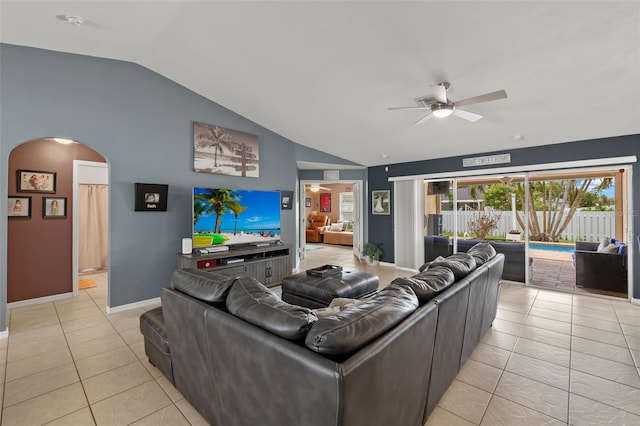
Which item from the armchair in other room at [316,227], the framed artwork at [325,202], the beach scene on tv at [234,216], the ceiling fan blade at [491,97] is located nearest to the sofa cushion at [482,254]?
the ceiling fan blade at [491,97]

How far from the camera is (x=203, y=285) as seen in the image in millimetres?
1819

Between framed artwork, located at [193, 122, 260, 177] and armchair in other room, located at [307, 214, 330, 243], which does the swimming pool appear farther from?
armchair in other room, located at [307, 214, 330, 243]

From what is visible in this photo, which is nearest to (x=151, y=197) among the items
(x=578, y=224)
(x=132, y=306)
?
(x=132, y=306)

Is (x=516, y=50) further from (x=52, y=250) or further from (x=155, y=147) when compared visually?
(x=52, y=250)

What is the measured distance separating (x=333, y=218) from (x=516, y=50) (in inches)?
353

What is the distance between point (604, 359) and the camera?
8.56 ft

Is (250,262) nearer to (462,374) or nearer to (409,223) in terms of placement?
(462,374)

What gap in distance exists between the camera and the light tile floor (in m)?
1.93

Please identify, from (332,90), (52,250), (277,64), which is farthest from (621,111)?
(52,250)

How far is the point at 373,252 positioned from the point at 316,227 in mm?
4360

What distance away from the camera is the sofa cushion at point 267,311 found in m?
1.28

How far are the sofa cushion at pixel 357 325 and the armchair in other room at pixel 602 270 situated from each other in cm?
476

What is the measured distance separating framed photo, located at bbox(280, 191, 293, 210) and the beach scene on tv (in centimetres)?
46

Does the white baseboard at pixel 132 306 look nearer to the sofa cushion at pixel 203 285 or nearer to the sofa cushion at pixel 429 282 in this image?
the sofa cushion at pixel 203 285
